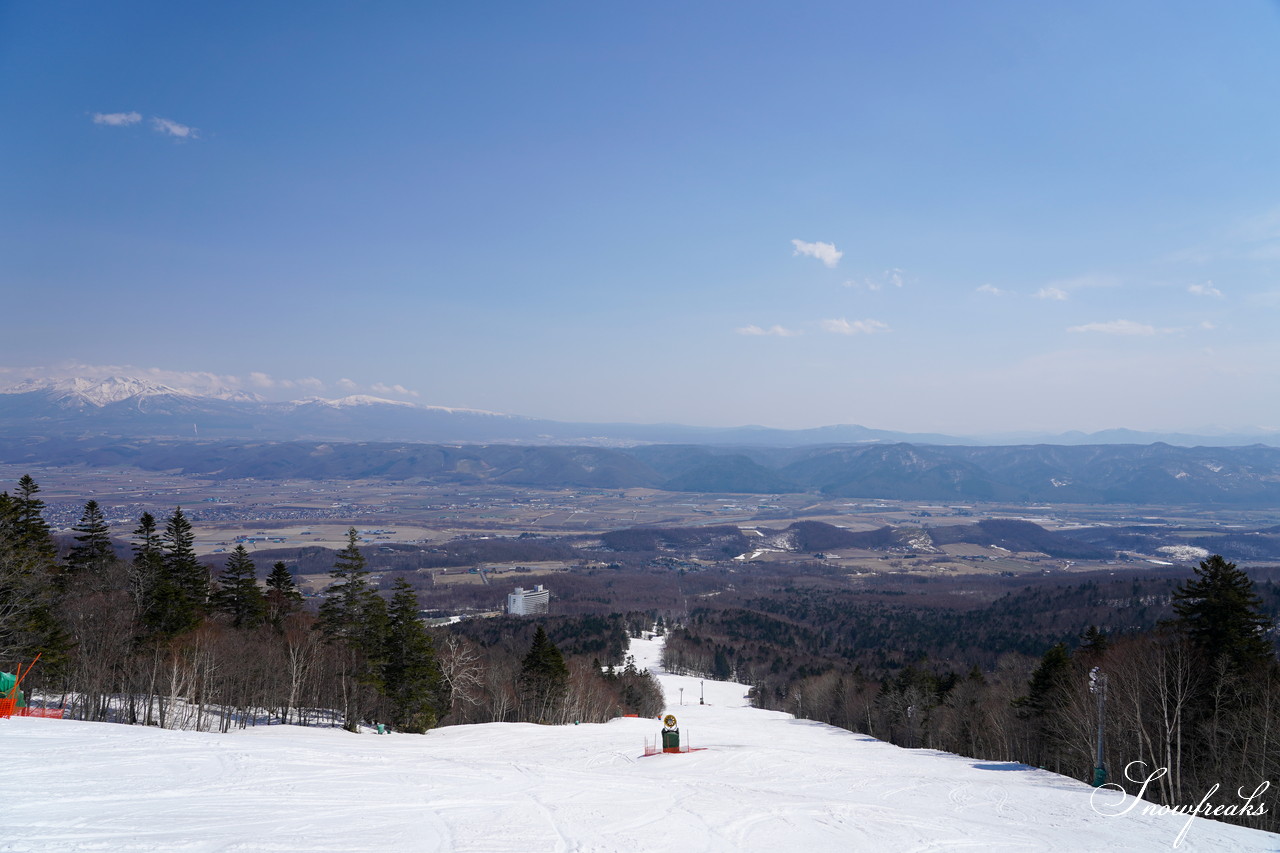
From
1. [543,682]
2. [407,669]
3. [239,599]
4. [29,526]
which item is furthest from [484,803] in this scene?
[29,526]

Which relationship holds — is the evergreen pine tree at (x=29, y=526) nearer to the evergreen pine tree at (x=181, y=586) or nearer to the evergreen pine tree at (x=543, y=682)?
the evergreen pine tree at (x=181, y=586)

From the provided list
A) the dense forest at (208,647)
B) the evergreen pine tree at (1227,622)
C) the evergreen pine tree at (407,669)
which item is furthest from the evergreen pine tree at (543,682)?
the evergreen pine tree at (1227,622)

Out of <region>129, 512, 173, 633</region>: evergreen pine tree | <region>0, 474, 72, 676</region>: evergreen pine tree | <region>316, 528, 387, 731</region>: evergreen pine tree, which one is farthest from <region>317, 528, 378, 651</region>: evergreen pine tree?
<region>0, 474, 72, 676</region>: evergreen pine tree

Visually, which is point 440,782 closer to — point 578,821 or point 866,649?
point 578,821

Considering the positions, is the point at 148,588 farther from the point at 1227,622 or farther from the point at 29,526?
the point at 1227,622

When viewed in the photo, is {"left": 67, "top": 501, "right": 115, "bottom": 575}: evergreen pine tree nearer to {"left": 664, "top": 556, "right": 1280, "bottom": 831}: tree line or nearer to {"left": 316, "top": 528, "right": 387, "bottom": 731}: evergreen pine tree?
{"left": 316, "top": 528, "right": 387, "bottom": 731}: evergreen pine tree
